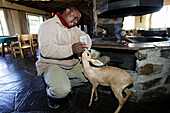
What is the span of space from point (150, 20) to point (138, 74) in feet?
40.7

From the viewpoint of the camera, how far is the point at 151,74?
1.57 metres

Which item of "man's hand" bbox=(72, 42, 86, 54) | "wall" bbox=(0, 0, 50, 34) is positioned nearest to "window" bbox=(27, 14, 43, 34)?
"wall" bbox=(0, 0, 50, 34)

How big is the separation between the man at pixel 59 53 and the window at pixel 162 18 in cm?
1266

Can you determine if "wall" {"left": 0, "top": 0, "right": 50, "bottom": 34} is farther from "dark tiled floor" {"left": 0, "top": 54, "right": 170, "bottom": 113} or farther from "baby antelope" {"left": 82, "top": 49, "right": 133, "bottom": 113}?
"baby antelope" {"left": 82, "top": 49, "right": 133, "bottom": 113}

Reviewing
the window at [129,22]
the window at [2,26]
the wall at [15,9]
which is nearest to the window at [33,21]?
the wall at [15,9]

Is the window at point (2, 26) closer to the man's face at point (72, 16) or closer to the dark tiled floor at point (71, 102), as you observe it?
the dark tiled floor at point (71, 102)

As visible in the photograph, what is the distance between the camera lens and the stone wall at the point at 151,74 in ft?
4.91

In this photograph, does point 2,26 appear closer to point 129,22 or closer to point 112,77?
point 112,77

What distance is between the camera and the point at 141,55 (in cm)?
145

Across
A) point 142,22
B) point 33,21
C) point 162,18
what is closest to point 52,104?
point 33,21

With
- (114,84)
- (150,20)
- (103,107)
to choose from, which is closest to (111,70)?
(114,84)

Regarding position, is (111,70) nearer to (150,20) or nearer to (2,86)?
(2,86)

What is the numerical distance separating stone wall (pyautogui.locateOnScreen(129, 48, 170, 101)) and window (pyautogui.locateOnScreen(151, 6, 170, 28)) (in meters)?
12.1

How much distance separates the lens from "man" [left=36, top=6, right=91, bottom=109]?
4.34 feet
